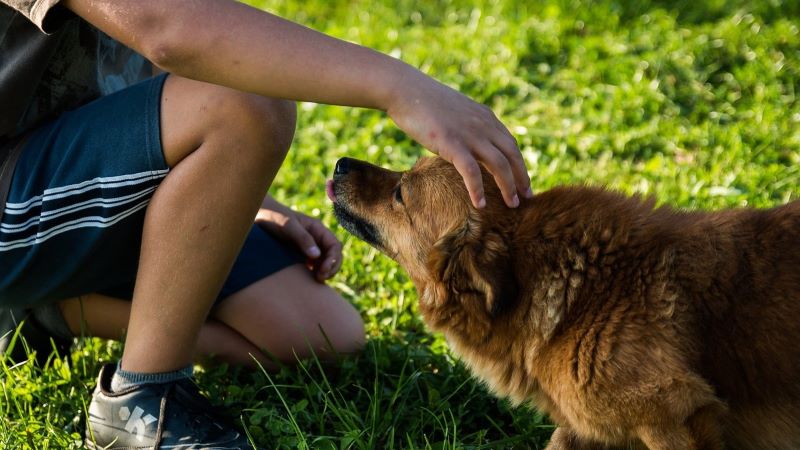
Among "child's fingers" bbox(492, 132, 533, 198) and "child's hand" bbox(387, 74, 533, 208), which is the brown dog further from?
"child's hand" bbox(387, 74, 533, 208)

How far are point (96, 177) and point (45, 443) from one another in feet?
2.88

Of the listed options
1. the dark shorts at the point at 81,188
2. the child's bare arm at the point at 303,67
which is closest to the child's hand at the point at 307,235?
the dark shorts at the point at 81,188

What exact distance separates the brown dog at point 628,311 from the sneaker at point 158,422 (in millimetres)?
785

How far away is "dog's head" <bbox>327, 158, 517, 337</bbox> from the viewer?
2.63 m

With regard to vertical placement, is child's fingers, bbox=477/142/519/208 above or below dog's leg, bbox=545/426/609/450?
above

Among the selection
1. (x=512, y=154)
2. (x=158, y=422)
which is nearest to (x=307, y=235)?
(x=158, y=422)

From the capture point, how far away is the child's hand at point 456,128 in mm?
2213

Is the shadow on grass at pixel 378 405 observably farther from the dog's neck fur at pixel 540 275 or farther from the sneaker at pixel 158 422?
the dog's neck fur at pixel 540 275

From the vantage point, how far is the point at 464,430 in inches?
123

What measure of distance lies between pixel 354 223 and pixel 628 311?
105 centimetres

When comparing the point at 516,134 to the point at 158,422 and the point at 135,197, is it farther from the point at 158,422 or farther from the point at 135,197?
the point at 158,422

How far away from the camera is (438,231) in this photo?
2.84m

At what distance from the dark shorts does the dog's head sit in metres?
0.67

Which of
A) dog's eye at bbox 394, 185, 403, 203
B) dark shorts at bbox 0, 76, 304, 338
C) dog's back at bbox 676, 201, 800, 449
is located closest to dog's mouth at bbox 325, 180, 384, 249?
dog's eye at bbox 394, 185, 403, 203
